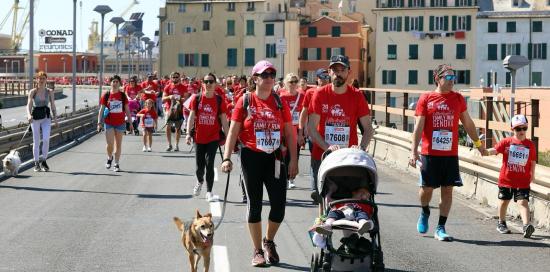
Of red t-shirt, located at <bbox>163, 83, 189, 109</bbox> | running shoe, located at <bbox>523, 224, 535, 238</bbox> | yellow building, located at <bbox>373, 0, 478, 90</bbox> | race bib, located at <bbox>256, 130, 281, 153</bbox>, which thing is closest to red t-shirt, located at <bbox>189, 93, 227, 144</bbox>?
running shoe, located at <bbox>523, 224, 535, 238</bbox>

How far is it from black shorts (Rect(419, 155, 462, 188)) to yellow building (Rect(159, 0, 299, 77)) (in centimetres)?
10003

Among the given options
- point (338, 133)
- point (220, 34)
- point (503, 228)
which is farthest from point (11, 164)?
point (220, 34)

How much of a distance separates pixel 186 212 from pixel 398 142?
9096 millimetres

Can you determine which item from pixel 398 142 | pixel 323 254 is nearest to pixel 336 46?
pixel 398 142

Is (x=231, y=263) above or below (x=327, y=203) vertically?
below

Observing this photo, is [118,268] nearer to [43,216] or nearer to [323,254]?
[323,254]

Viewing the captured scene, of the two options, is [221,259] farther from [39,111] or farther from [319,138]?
[39,111]

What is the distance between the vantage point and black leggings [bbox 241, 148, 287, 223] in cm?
927

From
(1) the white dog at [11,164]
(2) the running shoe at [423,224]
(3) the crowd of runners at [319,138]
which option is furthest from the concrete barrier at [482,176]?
(1) the white dog at [11,164]

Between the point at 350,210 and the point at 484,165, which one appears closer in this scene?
the point at 350,210

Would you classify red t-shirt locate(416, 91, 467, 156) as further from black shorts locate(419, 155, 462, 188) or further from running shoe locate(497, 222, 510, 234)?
running shoe locate(497, 222, 510, 234)

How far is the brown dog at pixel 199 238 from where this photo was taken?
8297mm

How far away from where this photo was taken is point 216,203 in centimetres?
1404

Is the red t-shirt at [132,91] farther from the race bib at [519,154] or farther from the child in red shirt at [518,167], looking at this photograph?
the race bib at [519,154]
